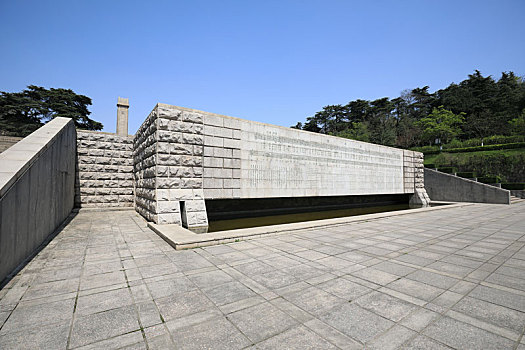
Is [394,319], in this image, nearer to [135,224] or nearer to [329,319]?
[329,319]

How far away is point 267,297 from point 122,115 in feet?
43.9

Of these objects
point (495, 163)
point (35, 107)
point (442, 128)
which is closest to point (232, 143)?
point (495, 163)

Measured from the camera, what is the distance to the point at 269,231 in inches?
263

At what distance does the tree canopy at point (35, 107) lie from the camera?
1157 inches

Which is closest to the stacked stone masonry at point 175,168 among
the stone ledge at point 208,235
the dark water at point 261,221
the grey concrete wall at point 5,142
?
the stone ledge at point 208,235

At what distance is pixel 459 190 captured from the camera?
67.9 ft

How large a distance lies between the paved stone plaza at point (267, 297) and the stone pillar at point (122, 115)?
28.5 feet

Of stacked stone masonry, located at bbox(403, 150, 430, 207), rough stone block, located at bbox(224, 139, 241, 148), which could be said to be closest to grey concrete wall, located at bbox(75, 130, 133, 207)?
rough stone block, located at bbox(224, 139, 241, 148)

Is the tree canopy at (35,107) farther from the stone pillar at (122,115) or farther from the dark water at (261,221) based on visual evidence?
the dark water at (261,221)

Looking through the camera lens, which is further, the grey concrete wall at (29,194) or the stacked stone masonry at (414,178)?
the stacked stone masonry at (414,178)

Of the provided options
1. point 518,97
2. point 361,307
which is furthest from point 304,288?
point 518,97

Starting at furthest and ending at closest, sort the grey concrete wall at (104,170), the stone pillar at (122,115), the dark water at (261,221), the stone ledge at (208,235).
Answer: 1. the stone pillar at (122,115)
2. the grey concrete wall at (104,170)
3. the dark water at (261,221)
4. the stone ledge at (208,235)

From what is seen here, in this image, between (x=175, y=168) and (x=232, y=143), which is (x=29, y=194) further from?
(x=232, y=143)

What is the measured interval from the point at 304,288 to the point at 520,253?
5.17m
